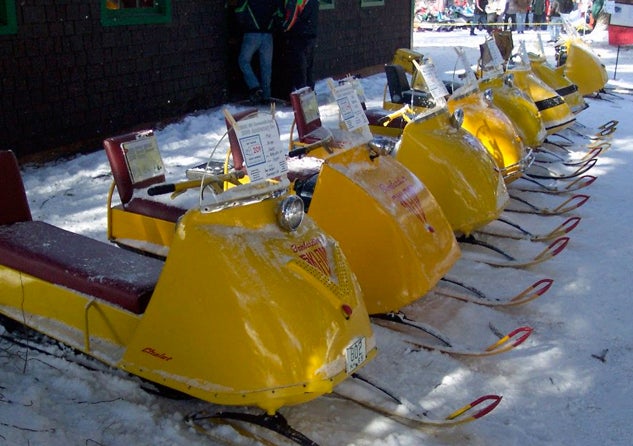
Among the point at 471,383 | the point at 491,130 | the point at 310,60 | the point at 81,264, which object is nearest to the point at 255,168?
the point at 81,264

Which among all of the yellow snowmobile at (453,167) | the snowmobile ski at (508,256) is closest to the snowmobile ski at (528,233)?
the snowmobile ski at (508,256)

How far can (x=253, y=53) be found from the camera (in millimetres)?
9000

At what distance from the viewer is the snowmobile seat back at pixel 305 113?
5.16 metres

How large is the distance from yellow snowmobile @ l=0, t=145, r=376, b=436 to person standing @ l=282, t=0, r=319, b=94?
633cm

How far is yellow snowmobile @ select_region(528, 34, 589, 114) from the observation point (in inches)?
327

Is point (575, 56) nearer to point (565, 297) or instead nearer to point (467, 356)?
point (565, 297)

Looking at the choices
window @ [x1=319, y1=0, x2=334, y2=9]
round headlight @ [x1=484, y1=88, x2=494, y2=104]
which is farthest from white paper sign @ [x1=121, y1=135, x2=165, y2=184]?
window @ [x1=319, y1=0, x2=334, y2=9]

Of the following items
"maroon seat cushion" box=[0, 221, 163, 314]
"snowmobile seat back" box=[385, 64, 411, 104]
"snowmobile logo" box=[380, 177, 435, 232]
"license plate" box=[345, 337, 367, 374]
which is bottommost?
"license plate" box=[345, 337, 367, 374]

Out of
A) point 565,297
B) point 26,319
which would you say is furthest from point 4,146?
point 565,297

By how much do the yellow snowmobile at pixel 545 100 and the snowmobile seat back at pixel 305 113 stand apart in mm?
2757

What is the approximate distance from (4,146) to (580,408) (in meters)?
4.91

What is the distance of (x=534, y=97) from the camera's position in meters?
7.37

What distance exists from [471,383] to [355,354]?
2.45 ft

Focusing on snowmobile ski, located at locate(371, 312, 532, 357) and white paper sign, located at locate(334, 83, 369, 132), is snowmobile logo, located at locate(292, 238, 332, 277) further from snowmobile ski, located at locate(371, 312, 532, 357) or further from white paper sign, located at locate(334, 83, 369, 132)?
white paper sign, located at locate(334, 83, 369, 132)
